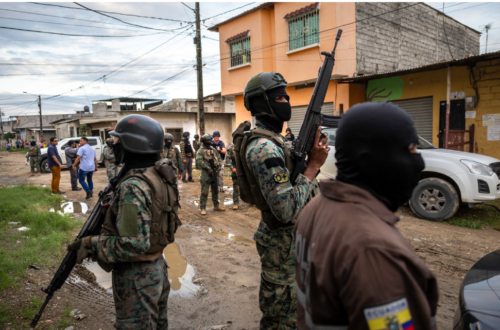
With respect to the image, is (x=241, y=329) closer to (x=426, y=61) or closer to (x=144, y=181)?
(x=144, y=181)

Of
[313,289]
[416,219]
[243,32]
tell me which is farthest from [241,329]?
[243,32]

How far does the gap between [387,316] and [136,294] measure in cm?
169

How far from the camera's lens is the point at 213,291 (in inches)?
148

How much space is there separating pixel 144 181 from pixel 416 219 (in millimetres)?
5950

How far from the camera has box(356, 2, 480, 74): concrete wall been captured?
1179 centimetres

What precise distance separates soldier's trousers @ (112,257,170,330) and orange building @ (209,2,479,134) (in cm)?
1058

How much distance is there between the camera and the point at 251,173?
7.41 feet

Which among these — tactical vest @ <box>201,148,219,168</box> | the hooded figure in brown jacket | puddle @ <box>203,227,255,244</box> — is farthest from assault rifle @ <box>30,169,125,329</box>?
tactical vest @ <box>201,148,219,168</box>

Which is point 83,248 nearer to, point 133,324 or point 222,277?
point 133,324

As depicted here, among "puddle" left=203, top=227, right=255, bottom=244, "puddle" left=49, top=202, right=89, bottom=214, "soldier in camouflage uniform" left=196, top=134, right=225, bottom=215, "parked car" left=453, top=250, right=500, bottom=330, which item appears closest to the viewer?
"parked car" left=453, top=250, right=500, bottom=330

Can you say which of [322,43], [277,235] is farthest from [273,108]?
[322,43]

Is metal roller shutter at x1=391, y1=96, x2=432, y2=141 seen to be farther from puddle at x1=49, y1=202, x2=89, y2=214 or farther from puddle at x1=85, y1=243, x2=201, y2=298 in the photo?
puddle at x1=49, y1=202, x2=89, y2=214

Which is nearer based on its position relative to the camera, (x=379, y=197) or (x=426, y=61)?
(x=379, y=197)

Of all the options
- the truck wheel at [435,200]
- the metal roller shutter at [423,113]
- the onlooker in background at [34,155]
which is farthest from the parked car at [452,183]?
the onlooker in background at [34,155]
